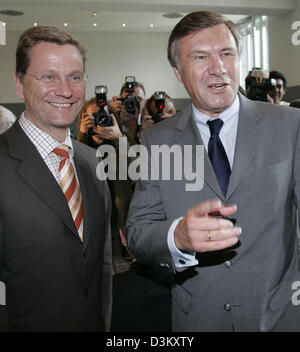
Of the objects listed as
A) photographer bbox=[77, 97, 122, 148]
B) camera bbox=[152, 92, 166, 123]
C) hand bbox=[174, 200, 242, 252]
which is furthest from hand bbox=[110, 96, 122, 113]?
hand bbox=[174, 200, 242, 252]

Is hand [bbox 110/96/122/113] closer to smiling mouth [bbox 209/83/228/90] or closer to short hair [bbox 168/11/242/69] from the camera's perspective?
short hair [bbox 168/11/242/69]

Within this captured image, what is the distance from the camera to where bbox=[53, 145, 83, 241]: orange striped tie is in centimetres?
140

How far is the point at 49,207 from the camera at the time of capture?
1302 millimetres

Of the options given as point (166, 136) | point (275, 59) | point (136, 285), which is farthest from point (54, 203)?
point (275, 59)

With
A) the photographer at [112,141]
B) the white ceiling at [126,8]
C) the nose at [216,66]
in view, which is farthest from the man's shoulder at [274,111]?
the white ceiling at [126,8]

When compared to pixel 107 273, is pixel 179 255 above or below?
above

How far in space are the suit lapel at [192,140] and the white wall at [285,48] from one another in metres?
8.64

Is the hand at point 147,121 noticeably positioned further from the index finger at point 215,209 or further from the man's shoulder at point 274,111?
the index finger at point 215,209

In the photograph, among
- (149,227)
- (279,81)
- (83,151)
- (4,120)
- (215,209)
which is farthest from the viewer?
(279,81)

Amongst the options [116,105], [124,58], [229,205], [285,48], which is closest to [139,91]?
[116,105]

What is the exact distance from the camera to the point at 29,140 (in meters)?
1.36

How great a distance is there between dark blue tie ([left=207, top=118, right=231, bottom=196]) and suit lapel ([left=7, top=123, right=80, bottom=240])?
49 cm

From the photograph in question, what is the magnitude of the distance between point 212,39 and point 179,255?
27.5 inches

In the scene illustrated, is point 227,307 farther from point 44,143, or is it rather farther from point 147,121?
point 147,121
